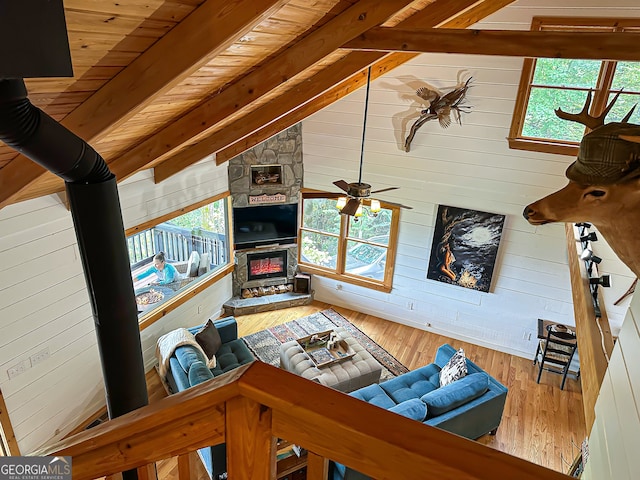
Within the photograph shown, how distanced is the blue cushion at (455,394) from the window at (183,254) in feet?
12.4

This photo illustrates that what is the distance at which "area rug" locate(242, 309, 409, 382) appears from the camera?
625 centimetres

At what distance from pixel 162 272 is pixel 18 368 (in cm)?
280

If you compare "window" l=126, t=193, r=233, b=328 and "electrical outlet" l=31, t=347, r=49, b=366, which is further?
"window" l=126, t=193, r=233, b=328

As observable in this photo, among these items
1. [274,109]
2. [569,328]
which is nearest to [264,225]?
[274,109]

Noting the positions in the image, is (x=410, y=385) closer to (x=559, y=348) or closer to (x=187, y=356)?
(x=559, y=348)

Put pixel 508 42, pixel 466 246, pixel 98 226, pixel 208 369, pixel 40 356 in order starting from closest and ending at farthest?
pixel 98 226 < pixel 508 42 < pixel 40 356 < pixel 208 369 < pixel 466 246

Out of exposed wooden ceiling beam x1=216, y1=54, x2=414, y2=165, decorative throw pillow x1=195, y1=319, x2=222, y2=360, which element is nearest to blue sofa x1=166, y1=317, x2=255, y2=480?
decorative throw pillow x1=195, y1=319, x2=222, y2=360

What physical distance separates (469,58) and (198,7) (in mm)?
4427

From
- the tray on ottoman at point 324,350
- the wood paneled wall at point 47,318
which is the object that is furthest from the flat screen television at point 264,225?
the tray on ottoman at point 324,350

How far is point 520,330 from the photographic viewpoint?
6422mm

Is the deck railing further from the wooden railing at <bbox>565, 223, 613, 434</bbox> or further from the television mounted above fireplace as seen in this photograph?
the wooden railing at <bbox>565, 223, 613, 434</bbox>

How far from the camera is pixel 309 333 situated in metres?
6.86

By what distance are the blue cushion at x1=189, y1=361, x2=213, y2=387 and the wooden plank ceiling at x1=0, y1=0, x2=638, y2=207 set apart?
211 cm

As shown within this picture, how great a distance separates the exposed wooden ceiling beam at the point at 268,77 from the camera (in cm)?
324
